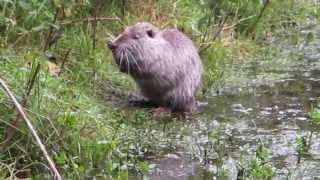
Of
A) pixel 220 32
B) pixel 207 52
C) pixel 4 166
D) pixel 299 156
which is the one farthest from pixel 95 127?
pixel 220 32

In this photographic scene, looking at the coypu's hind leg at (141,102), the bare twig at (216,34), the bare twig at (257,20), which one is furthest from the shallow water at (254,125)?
the bare twig at (257,20)

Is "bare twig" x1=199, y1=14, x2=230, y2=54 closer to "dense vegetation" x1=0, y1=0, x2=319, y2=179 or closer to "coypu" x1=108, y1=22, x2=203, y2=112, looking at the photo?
"dense vegetation" x1=0, y1=0, x2=319, y2=179

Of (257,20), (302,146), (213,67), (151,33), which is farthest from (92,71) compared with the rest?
(257,20)

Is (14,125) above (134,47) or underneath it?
underneath

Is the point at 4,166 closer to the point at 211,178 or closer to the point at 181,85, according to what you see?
the point at 211,178

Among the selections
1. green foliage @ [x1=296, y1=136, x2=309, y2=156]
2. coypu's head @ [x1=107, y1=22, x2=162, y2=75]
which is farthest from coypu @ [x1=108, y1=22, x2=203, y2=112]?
Result: green foliage @ [x1=296, y1=136, x2=309, y2=156]

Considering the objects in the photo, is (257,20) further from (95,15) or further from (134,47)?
(134,47)

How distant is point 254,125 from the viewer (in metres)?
5.36

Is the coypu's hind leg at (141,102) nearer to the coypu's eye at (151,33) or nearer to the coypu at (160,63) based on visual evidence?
the coypu at (160,63)

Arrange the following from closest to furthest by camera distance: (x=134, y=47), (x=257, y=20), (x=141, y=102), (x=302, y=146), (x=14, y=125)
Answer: (x=14, y=125) → (x=302, y=146) → (x=134, y=47) → (x=141, y=102) → (x=257, y=20)

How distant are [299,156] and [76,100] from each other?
4.26ft

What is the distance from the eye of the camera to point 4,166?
4.14 m

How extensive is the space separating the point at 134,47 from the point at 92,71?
1.45ft

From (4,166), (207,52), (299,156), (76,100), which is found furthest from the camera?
(207,52)
